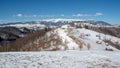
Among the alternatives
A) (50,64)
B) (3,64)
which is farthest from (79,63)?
(3,64)

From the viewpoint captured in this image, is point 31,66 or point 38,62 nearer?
point 31,66

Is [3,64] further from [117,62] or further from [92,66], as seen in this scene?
[117,62]

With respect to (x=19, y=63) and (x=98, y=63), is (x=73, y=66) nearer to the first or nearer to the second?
(x=98, y=63)

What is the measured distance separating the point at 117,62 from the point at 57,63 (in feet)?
24.7

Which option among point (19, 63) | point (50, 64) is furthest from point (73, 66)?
point (19, 63)

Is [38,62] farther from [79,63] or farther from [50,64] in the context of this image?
[79,63]

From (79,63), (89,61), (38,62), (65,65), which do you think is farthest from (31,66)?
(89,61)

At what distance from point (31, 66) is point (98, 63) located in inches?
310

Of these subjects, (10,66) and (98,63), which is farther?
(98,63)

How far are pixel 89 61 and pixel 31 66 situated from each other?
7.30m

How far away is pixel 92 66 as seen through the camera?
72.3 ft

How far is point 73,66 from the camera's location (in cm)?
2167

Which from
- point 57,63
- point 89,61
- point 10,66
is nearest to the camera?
point 10,66

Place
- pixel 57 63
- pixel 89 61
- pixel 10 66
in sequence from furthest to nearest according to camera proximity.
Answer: pixel 89 61, pixel 57 63, pixel 10 66
